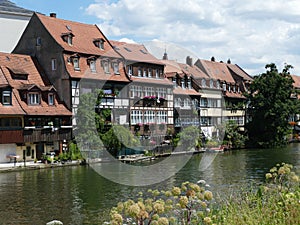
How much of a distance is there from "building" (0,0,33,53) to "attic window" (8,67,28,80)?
1557 centimetres

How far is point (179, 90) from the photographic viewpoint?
54125 millimetres

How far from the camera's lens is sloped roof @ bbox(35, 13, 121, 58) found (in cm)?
4209

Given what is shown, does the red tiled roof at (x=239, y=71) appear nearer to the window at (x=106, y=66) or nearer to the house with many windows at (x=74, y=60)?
the house with many windows at (x=74, y=60)

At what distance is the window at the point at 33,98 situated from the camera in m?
37.5

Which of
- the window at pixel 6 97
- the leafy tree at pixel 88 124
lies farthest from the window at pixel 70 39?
the window at pixel 6 97

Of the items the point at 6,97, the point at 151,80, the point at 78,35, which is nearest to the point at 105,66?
the point at 78,35

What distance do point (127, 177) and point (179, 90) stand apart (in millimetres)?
25953

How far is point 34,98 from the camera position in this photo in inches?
1491

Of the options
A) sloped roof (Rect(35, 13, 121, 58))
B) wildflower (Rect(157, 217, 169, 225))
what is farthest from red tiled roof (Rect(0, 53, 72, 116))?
wildflower (Rect(157, 217, 169, 225))

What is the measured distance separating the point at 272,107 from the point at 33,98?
2822 centimetres

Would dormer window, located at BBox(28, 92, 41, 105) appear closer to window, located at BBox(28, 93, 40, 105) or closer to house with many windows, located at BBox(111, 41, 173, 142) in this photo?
window, located at BBox(28, 93, 40, 105)

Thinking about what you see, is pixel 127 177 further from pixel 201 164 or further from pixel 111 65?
pixel 111 65

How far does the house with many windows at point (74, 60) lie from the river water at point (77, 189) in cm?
849

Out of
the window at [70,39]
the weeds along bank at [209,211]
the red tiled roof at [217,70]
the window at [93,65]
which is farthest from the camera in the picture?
the red tiled roof at [217,70]
